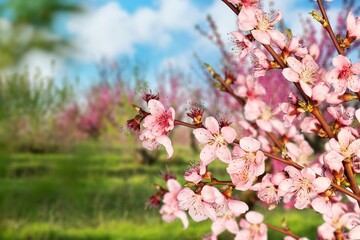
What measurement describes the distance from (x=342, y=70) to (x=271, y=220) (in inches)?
207

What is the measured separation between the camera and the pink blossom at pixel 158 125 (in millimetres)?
1433

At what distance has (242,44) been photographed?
1.58m

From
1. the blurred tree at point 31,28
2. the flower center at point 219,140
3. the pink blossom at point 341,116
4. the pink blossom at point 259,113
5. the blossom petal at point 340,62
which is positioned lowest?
the blurred tree at point 31,28

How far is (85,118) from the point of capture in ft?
54.4

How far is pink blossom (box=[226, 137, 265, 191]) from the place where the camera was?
1425mm

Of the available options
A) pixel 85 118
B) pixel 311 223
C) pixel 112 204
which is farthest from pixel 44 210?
pixel 85 118

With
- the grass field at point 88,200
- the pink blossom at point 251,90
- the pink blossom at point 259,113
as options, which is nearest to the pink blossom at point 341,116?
the pink blossom at point 259,113

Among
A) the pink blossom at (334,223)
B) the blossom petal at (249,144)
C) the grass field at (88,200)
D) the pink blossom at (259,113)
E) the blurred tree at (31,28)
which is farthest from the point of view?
the blurred tree at (31,28)

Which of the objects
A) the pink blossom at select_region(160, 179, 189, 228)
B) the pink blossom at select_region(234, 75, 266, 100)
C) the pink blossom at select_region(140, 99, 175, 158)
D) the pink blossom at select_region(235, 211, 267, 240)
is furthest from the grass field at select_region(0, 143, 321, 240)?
the pink blossom at select_region(140, 99, 175, 158)

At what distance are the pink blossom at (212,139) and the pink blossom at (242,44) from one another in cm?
25

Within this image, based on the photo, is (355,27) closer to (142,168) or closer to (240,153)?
(240,153)

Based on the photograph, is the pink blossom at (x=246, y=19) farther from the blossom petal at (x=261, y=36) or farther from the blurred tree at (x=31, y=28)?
the blurred tree at (x=31, y=28)

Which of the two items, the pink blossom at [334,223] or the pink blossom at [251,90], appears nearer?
the pink blossom at [334,223]

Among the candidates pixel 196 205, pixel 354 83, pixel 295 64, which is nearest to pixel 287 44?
pixel 295 64
